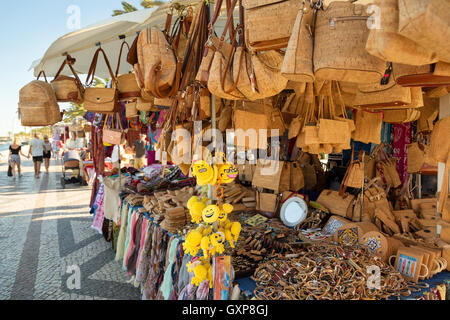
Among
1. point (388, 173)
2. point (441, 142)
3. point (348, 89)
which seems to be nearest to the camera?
point (441, 142)

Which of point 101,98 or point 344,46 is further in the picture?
point 101,98

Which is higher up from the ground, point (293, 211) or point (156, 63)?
point (156, 63)

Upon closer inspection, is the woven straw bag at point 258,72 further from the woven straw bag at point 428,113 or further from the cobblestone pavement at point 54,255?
the cobblestone pavement at point 54,255

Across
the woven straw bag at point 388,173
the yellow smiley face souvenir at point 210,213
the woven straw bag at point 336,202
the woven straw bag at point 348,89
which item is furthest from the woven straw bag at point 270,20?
the woven straw bag at point 388,173

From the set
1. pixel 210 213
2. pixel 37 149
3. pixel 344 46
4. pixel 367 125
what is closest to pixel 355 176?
pixel 367 125

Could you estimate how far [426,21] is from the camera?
0.73 meters

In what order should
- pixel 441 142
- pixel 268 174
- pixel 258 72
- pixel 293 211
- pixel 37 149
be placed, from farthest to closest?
1. pixel 37 149
2. pixel 268 174
3. pixel 293 211
4. pixel 441 142
5. pixel 258 72

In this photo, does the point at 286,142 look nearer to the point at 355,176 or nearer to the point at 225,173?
the point at 355,176

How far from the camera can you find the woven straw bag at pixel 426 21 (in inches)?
28.6

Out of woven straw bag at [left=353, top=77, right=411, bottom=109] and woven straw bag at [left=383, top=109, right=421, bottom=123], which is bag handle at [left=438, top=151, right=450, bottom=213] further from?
woven straw bag at [left=383, top=109, right=421, bottom=123]

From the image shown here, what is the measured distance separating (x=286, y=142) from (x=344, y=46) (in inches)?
106

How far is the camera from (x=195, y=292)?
2.14 meters
